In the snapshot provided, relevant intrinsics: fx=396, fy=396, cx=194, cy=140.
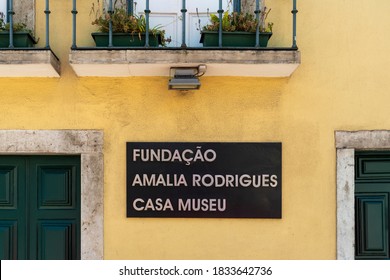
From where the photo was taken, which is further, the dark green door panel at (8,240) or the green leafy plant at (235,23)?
the dark green door panel at (8,240)

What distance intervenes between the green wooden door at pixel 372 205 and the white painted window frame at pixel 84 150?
277 cm

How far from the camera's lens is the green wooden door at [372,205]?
431 centimetres

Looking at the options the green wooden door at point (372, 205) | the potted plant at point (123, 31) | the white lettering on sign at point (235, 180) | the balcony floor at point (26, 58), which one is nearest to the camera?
the balcony floor at point (26, 58)

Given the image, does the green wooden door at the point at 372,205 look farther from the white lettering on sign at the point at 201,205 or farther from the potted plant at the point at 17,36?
the potted plant at the point at 17,36

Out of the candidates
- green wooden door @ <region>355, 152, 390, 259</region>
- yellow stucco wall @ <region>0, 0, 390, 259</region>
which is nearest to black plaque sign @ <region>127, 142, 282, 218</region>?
yellow stucco wall @ <region>0, 0, 390, 259</region>

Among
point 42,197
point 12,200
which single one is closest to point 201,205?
point 42,197

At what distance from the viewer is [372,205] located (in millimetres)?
4332

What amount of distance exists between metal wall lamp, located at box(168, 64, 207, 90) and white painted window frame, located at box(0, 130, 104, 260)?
3.15 ft

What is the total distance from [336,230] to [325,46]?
6.38 feet

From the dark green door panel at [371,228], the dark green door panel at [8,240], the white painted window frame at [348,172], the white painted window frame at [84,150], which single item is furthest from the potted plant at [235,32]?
the dark green door panel at [8,240]

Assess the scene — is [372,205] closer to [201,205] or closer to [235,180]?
[235,180]

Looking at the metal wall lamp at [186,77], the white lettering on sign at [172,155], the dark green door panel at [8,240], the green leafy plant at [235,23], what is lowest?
the dark green door panel at [8,240]

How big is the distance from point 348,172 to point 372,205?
0.54 m

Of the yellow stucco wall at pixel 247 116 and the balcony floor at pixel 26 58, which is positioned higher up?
the balcony floor at pixel 26 58
